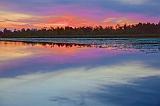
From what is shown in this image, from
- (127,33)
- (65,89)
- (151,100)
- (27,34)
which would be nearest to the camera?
(151,100)

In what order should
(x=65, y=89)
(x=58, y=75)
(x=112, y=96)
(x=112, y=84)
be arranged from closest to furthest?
(x=112, y=96) → (x=65, y=89) → (x=112, y=84) → (x=58, y=75)

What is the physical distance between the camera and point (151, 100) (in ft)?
35.9

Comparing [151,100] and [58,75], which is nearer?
[151,100]

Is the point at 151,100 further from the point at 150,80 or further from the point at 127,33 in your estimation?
the point at 127,33

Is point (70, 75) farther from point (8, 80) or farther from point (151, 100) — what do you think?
point (151, 100)

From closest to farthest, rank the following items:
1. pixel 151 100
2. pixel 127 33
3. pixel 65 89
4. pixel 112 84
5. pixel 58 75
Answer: pixel 151 100 → pixel 65 89 → pixel 112 84 → pixel 58 75 → pixel 127 33

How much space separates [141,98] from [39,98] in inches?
111

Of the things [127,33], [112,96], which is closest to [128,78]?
[112,96]

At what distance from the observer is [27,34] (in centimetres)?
15088

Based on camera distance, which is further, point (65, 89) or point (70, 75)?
point (70, 75)

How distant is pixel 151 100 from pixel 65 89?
3179 millimetres

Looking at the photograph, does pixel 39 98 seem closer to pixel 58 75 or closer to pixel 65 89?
pixel 65 89

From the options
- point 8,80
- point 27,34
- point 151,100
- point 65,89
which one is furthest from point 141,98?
point 27,34

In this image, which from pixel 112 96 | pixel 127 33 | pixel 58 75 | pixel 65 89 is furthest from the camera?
pixel 127 33
